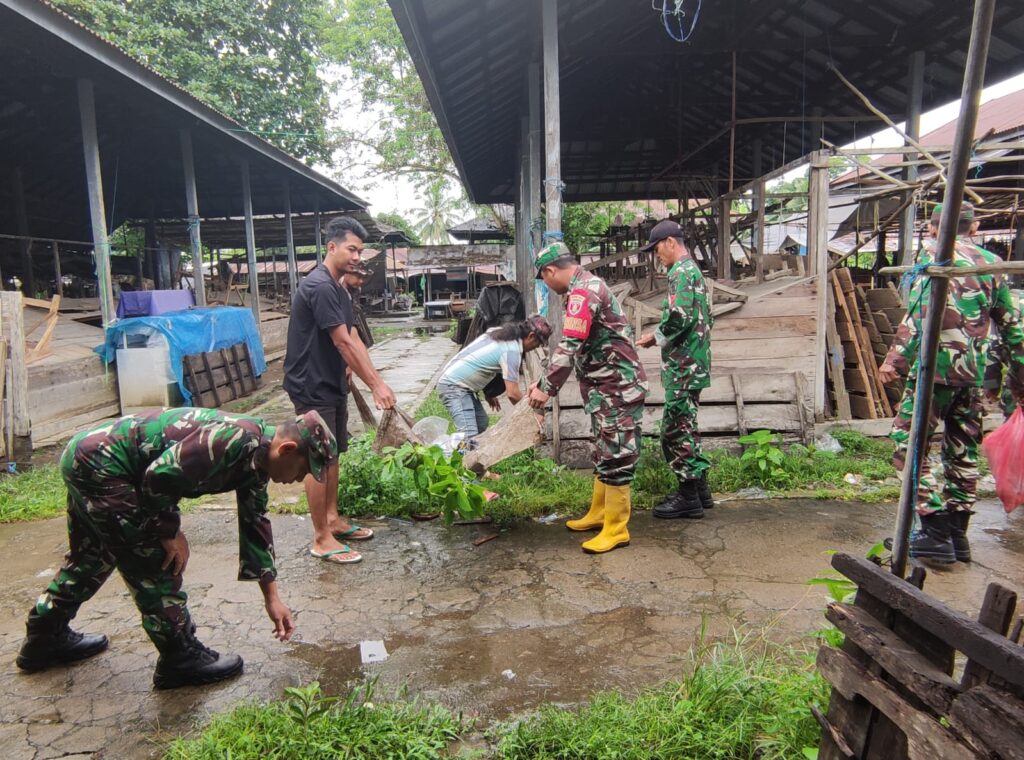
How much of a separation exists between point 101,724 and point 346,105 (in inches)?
1010

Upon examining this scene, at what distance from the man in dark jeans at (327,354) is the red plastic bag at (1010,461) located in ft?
10.4

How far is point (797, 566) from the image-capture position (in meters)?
3.63

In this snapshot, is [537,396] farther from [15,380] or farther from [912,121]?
[912,121]

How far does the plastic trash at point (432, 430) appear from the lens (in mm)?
4934

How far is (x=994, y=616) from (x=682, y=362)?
9.68 feet

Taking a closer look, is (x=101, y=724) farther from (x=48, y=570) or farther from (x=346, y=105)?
(x=346, y=105)

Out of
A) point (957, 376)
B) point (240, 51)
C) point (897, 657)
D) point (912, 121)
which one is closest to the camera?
point (897, 657)

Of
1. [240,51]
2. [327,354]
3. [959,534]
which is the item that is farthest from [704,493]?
[240,51]

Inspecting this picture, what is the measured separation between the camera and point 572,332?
3.86 meters

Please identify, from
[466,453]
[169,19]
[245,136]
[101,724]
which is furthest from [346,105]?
[101,724]

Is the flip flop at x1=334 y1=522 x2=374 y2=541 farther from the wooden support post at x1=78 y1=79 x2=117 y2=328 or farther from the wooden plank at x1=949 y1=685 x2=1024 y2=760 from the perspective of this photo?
the wooden support post at x1=78 y1=79 x2=117 y2=328

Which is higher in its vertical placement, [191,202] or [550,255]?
[191,202]

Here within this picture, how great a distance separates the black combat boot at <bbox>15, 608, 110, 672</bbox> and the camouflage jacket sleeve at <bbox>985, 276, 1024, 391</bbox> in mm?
4798

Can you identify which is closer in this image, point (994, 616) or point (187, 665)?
point (994, 616)
